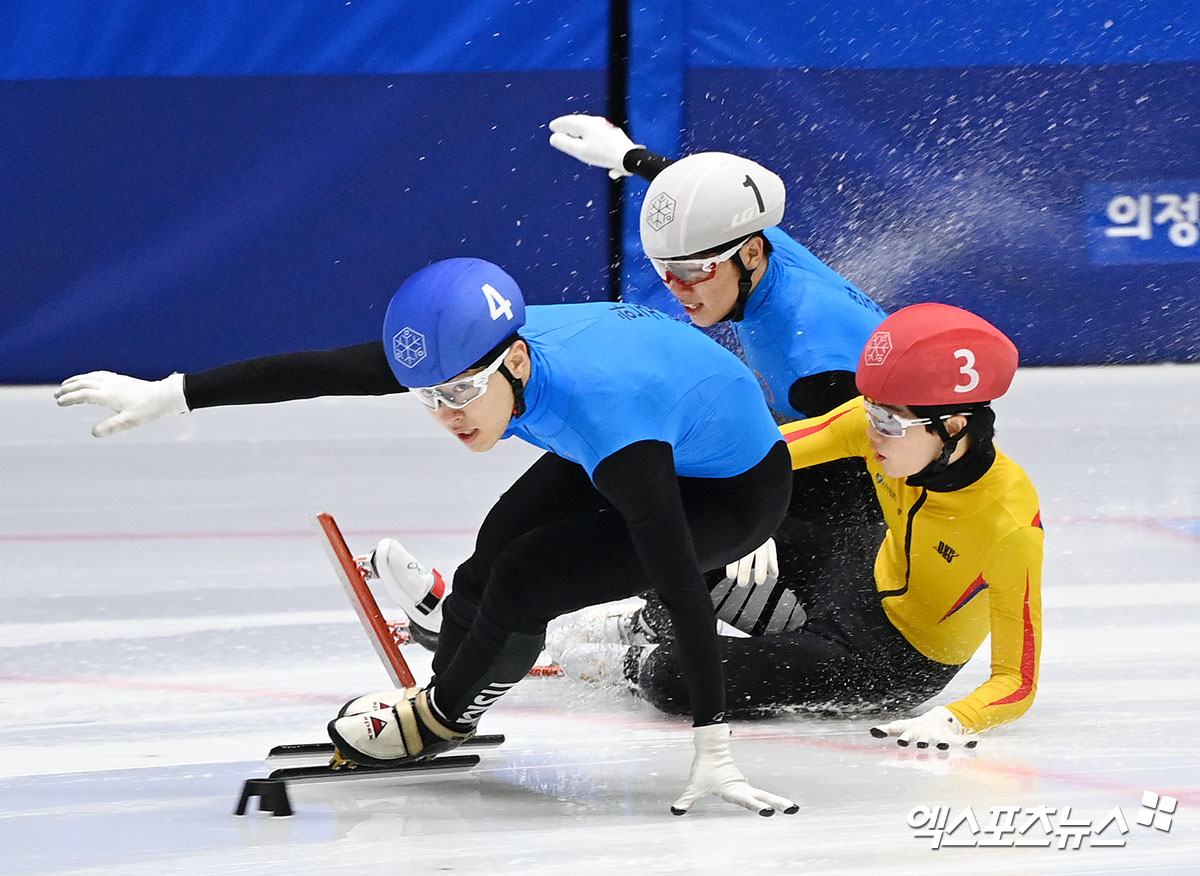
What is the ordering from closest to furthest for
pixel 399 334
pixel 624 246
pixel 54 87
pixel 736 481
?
pixel 399 334, pixel 736 481, pixel 54 87, pixel 624 246

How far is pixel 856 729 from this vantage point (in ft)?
9.83

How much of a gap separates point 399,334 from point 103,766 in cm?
99

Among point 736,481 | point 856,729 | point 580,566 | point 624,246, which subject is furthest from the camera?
point 624,246

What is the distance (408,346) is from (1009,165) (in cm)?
511

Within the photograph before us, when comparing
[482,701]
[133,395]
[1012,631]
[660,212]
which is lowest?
[482,701]

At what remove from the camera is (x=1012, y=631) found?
2.85 meters

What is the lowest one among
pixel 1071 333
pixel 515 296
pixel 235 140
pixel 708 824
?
pixel 708 824

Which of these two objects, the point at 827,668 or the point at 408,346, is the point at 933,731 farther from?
the point at 408,346

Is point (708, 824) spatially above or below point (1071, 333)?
below

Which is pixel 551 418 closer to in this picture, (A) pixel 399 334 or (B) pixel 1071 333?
(A) pixel 399 334

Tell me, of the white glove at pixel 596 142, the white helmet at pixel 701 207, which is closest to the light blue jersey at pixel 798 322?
the white helmet at pixel 701 207

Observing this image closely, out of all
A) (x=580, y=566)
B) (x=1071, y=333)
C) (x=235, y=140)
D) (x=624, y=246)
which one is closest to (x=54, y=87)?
(x=235, y=140)

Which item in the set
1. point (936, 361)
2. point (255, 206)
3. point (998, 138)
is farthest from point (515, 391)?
point (998, 138)

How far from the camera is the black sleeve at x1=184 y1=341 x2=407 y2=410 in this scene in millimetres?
2615
